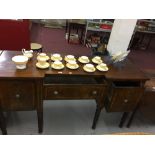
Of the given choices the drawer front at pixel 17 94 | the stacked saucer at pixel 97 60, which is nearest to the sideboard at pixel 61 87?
the drawer front at pixel 17 94

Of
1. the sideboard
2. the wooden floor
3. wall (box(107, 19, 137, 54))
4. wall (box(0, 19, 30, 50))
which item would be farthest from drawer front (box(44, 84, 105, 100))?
wall (box(107, 19, 137, 54))

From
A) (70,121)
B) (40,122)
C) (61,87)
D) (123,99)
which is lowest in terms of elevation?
(70,121)

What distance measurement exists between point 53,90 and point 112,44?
158 centimetres

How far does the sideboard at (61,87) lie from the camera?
120cm

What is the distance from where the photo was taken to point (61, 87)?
50.1 inches

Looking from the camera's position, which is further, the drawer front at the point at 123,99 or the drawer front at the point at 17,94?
the drawer front at the point at 123,99

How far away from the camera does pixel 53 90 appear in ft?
4.18

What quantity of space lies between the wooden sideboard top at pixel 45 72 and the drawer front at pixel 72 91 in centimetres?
10

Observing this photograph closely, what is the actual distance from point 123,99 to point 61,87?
56 centimetres

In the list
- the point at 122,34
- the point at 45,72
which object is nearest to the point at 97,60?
the point at 45,72

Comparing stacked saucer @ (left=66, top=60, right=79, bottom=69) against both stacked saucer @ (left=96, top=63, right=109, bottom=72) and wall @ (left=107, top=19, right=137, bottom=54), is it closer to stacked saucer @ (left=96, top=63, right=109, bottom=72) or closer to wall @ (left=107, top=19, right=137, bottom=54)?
stacked saucer @ (left=96, top=63, right=109, bottom=72)

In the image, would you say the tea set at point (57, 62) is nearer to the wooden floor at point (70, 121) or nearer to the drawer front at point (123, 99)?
the drawer front at point (123, 99)

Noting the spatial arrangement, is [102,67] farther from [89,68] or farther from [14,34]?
[14,34]
